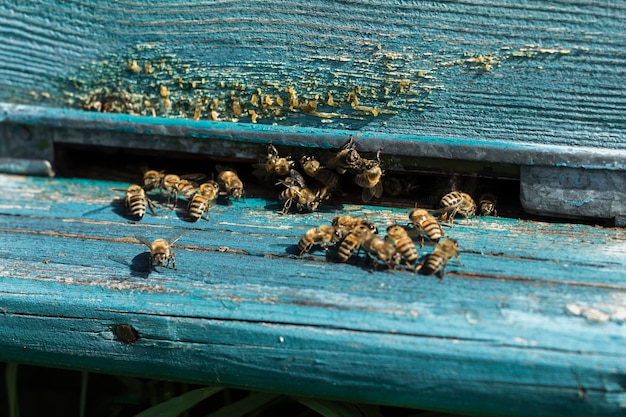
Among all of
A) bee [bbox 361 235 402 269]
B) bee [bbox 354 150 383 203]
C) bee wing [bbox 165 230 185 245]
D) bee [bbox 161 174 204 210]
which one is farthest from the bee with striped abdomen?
bee [bbox 361 235 402 269]

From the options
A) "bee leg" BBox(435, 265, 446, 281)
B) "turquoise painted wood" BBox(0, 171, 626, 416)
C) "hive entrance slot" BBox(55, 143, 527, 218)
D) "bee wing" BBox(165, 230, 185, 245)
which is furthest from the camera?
"hive entrance slot" BBox(55, 143, 527, 218)

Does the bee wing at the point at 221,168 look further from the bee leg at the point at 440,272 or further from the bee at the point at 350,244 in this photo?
the bee leg at the point at 440,272

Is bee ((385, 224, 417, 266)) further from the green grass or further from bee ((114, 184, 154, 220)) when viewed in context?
bee ((114, 184, 154, 220))

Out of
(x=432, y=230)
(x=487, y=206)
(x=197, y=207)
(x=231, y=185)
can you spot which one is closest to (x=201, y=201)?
(x=197, y=207)

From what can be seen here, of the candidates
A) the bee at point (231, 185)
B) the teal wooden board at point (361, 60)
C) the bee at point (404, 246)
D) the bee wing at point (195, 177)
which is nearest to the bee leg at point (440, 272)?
the bee at point (404, 246)

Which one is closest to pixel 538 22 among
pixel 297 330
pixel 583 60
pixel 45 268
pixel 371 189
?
pixel 583 60

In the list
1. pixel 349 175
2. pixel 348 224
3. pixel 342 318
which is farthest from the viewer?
pixel 349 175

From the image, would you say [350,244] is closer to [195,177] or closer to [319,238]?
[319,238]
